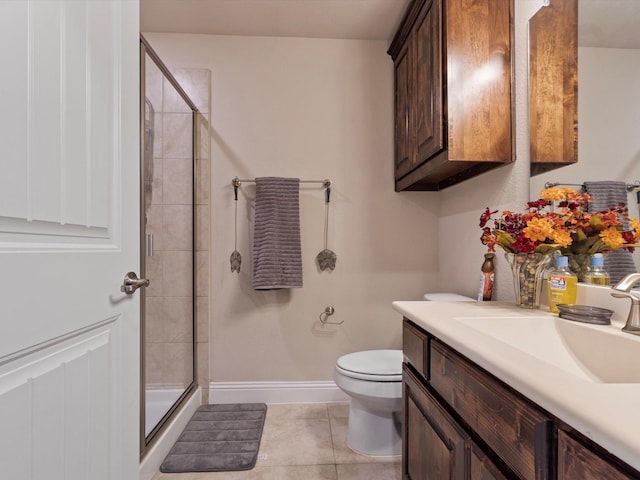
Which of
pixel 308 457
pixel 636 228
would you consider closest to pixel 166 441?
pixel 308 457

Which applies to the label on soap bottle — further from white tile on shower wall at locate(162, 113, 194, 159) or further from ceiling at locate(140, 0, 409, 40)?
white tile on shower wall at locate(162, 113, 194, 159)

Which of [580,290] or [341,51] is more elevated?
[341,51]

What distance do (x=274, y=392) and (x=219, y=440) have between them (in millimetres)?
467

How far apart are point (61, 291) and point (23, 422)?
0.24 meters

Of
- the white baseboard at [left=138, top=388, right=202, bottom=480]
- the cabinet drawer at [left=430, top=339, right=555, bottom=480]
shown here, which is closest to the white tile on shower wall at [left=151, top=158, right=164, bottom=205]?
the white baseboard at [left=138, top=388, right=202, bottom=480]

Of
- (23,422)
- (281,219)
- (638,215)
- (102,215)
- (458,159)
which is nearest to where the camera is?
(23,422)

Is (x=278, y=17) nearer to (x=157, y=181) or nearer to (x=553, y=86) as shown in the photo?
(x=157, y=181)

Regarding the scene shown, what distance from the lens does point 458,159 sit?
1.28 meters

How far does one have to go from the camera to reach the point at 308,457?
1508 mm

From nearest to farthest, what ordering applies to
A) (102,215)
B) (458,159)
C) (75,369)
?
1. (75,369)
2. (102,215)
3. (458,159)

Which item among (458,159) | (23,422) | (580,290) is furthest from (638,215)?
(23,422)

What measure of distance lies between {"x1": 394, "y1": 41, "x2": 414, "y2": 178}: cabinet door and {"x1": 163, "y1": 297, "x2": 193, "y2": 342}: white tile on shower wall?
154cm

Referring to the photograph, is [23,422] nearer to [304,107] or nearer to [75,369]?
[75,369]

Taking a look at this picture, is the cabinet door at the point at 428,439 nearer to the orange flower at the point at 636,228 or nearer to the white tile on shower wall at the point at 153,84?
the orange flower at the point at 636,228
